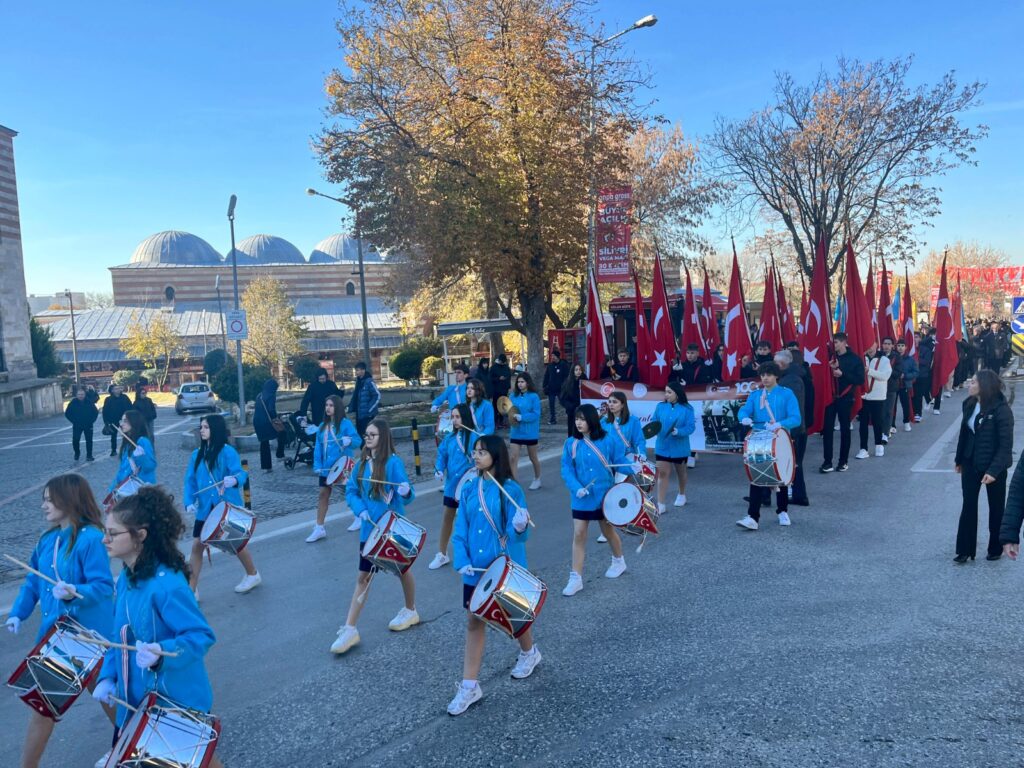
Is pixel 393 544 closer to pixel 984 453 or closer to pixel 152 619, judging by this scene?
pixel 152 619

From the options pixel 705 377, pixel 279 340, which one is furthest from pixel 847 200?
pixel 279 340

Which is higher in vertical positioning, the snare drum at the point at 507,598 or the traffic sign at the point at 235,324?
the traffic sign at the point at 235,324

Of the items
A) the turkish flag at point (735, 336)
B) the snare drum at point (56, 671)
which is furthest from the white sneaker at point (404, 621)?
the turkish flag at point (735, 336)

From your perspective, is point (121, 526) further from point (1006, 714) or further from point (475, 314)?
point (475, 314)

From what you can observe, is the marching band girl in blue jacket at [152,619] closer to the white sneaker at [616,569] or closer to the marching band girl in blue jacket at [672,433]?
the white sneaker at [616,569]

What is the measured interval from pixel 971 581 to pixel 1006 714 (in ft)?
7.91

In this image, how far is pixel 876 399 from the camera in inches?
489

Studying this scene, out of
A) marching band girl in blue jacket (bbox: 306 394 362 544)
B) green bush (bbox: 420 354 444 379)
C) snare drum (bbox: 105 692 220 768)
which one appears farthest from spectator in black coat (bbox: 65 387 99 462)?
green bush (bbox: 420 354 444 379)

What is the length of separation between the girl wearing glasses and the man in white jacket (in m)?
11.2

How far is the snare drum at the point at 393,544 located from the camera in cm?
540

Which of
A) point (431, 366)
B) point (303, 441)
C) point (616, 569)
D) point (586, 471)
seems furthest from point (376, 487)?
point (431, 366)

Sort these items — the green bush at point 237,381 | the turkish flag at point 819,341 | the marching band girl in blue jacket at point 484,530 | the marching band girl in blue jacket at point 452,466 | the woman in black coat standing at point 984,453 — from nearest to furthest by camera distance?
the marching band girl in blue jacket at point 484,530, the woman in black coat standing at point 984,453, the marching band girl in blue jacket at point 452,466, the turkish flag at point 819,341, the green bush at point 237,381

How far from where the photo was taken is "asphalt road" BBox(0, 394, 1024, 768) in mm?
4160

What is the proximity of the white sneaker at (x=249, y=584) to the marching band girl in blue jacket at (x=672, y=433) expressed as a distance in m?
4.51
